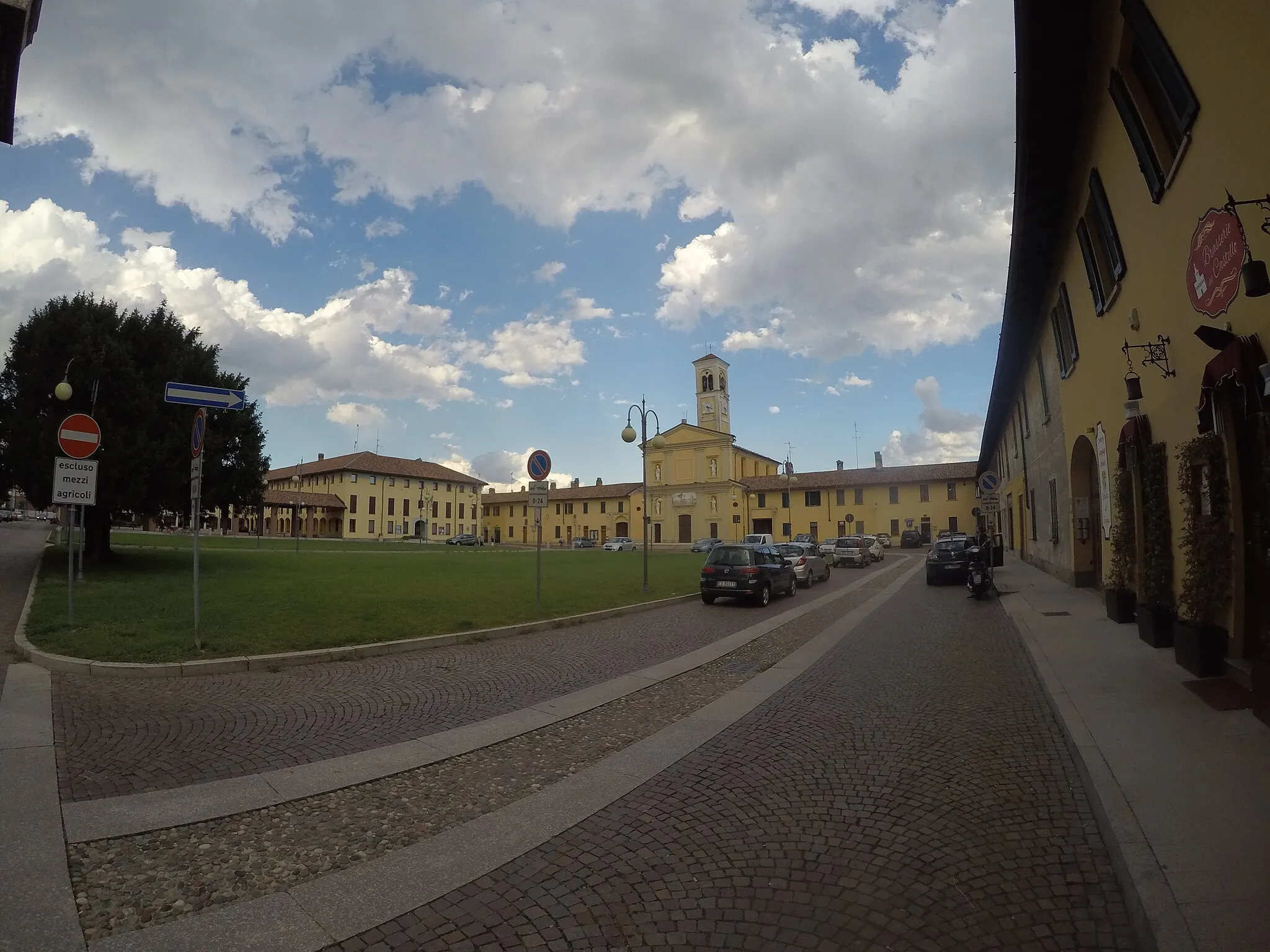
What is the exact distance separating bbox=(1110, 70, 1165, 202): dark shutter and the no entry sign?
14.3m

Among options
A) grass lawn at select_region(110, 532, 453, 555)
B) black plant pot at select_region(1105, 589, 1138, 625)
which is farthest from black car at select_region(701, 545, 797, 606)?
grass lawn at select_region(110, 532, 453, 555)

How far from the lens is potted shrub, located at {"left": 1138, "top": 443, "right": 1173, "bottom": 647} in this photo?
28.0 feet

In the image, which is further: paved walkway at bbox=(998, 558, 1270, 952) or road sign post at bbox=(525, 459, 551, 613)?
road sign post at bbox=(525, 459, 551, 613)

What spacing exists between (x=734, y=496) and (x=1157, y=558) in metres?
64.3

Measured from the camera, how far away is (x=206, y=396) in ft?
28.9

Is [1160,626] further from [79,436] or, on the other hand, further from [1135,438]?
[79,436]

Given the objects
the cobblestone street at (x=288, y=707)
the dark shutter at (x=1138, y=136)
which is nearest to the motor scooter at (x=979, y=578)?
the cobblestone street at (x=288, y=707)

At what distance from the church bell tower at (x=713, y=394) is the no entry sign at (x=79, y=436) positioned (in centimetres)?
6762

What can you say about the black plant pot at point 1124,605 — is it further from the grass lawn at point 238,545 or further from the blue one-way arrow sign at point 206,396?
the grass lawn at point 238,545

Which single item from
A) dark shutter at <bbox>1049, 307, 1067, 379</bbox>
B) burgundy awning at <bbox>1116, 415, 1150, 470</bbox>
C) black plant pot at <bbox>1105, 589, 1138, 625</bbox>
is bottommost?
black plant pot at <bbox>1105, 589, 1138, 625</bbox>

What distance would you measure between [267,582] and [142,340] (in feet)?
29.8

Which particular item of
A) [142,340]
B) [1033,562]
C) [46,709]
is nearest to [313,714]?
[46,709]

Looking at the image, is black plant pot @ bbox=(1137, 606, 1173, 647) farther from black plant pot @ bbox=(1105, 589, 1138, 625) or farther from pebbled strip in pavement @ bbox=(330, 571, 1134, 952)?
pebbled strip in pavement @ bbox=(330, 571, 1134, 952)

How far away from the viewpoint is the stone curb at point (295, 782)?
4.09 m
